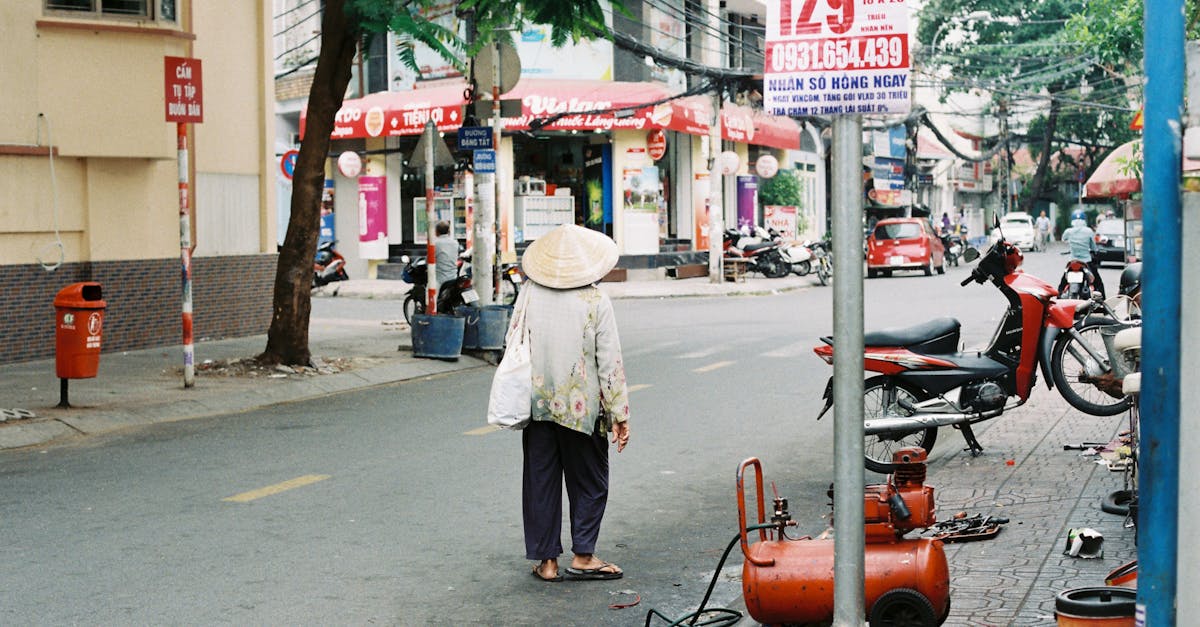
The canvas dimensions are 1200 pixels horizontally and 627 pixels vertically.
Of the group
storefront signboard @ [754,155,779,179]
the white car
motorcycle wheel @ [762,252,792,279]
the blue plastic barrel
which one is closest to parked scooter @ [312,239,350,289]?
motorcycle wheel @ [762,252,792,279]

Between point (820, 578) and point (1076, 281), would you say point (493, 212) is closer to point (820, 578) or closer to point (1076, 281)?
point (1076, 281)

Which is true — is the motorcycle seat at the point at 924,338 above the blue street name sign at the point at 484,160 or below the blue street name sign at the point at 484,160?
below

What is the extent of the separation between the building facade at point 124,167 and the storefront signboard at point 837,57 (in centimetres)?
1261

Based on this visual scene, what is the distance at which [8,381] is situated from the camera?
13.5 m

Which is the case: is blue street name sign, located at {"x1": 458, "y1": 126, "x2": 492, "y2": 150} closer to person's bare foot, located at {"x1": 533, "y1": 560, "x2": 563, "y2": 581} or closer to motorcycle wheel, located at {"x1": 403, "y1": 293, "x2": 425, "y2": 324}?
motorcycle wheel, located at {"x1": 403, "y1": 293, "x2": 425, "y2": 324}

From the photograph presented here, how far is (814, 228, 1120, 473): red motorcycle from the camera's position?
9125mm

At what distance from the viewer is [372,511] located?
7996mm

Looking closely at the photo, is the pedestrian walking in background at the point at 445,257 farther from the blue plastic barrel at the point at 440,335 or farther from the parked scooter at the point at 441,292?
the blue plastic barrel at the point at 440,335

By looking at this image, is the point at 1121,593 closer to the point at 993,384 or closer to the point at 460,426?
the point at 993,384

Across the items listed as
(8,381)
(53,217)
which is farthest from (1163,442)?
(53,217)

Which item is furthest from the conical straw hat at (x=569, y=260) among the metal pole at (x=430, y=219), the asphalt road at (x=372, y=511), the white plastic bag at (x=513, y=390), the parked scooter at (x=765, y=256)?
the parked scooter at (x=765, y=256)

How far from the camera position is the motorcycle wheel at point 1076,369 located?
10367 mm

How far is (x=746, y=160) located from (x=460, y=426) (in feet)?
96.7

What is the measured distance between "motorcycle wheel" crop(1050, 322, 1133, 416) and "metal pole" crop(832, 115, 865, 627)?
6356 millimetres
